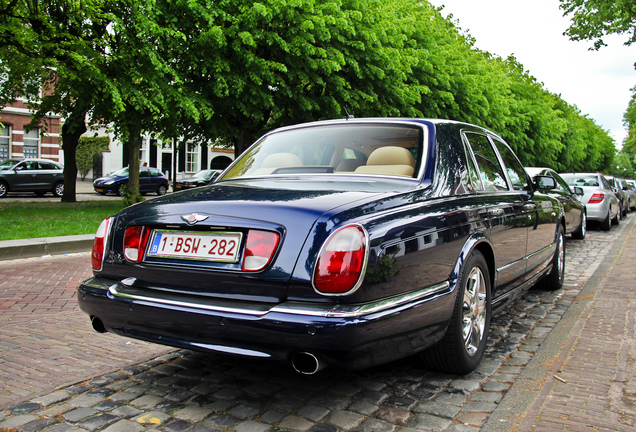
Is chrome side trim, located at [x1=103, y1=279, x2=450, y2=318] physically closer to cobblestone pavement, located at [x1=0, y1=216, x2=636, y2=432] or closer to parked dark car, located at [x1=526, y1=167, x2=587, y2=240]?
cobblestone pavement, located at [x1=0, y1=216, x2=636, y2=432]

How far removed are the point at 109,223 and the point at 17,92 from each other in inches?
731

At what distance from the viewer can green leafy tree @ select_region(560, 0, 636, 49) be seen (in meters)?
22.7

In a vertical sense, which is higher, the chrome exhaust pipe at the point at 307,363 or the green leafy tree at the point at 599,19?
the green leafy tree at the point at 599,19


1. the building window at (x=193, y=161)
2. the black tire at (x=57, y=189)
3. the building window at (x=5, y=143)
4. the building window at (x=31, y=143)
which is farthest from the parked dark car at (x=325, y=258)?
the building window at (x=193, y=161)

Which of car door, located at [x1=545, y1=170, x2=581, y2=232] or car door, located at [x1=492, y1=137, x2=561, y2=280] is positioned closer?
car door, located at [x1=492, y1=137, x2=561, y2=280]

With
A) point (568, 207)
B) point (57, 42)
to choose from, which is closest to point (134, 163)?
point (57, 42)

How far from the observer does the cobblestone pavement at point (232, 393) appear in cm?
289

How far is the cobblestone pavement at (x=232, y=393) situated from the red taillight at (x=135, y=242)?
79 cm

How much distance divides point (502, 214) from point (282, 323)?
7.30ft

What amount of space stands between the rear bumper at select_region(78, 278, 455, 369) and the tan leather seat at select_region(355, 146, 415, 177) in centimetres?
79

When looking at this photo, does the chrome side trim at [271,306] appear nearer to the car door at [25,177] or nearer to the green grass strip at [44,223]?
the green grass strip at [44,223]

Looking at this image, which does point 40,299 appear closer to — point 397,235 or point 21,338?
point 21,338

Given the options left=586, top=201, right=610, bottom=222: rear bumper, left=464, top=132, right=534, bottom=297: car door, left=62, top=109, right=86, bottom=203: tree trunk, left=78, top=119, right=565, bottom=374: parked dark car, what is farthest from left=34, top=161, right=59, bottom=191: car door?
left=464, top=132, right=534, bottom=297: car door

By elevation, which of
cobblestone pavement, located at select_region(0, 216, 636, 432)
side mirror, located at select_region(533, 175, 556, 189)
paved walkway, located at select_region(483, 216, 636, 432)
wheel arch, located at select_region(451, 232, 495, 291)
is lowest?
cobblestone pavement, located at select_region(0, 216, 636, 432)
